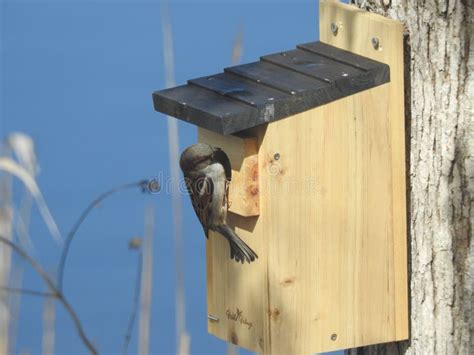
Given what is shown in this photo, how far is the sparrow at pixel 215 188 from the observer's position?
2.51m

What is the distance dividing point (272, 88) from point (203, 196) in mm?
372

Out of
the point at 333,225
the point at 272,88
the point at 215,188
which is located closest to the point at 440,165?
the point at 333,225

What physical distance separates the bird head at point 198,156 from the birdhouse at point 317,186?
1.5 inches

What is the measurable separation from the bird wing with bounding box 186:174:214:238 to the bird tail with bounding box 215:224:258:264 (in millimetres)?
98

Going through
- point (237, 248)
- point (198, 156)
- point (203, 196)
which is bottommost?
point (237, 248)

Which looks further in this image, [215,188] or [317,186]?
[215,188]

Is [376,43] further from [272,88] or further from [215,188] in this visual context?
[215,188]

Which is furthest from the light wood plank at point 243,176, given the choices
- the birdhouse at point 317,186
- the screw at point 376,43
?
the screw at point 376,43

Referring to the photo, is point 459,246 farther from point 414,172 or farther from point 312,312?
point 312,312

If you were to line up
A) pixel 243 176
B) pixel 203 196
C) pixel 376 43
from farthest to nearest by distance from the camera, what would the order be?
pixel 203 196
pixel 376 43
pixel 243 176

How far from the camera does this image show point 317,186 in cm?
246

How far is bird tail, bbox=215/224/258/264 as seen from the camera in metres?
2.49

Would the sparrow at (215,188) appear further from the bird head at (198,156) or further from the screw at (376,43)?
the screw at (376,43)

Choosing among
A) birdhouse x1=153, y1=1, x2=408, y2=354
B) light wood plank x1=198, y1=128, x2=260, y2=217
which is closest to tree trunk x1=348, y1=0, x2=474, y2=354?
birdhouse x1=153, y1=1, x2=408, y2=354
